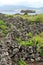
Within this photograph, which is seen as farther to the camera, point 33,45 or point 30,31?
point 30,31

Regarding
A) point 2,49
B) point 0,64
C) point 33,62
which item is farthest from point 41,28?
point 0,64

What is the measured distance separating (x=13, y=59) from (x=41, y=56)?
317cm

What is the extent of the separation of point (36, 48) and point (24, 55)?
1.70m

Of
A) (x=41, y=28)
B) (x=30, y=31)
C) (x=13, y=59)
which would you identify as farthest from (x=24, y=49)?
(x=41, y=28)

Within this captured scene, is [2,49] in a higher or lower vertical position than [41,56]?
higher

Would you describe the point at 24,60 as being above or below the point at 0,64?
below

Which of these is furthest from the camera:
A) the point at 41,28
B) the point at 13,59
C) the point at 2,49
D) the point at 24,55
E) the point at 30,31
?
the point at 41,28

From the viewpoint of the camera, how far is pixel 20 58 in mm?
20172

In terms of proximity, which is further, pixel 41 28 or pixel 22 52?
pixel 41 28

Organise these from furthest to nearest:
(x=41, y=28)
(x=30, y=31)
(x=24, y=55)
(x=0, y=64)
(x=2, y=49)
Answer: (x=41, y=28), (x=30, y=31), (x=24, y=55), (x=2, y=49), (x=0, y=64)

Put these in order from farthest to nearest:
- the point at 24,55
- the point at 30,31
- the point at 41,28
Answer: the point at 41,28
the point at 30,31
the point at 24,55

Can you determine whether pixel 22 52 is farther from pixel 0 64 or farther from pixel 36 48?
pixel 0 64

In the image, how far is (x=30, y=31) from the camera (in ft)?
101

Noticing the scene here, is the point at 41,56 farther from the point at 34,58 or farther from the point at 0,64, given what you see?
the point at 0,64
